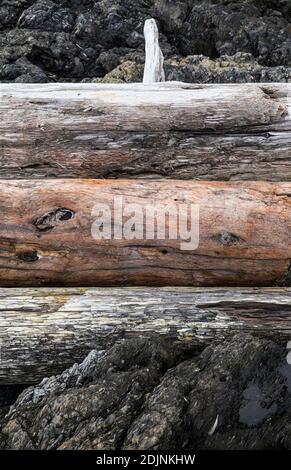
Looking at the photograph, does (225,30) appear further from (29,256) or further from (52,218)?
(29,256)

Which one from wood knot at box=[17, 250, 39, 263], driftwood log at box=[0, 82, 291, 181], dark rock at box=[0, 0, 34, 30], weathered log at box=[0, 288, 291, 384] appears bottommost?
weathered log at box=[0, 288, 291, 384]

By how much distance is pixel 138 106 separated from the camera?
499cm

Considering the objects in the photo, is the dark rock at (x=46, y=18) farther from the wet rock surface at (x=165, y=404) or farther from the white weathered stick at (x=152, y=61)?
the wet rock surface at (x=165, y=404)

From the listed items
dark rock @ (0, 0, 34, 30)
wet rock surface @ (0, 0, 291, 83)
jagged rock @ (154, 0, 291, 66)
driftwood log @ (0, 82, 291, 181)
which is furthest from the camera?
dark rock @ (0, 0, 34, 30)

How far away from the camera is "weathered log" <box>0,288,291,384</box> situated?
3879 mm

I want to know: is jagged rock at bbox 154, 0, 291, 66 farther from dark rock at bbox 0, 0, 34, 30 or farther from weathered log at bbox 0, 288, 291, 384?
weathered log at bbox 0, 288, 291, 384

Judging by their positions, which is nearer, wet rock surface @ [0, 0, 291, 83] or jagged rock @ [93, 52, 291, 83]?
jagged rock @ [93, 52, 291, 83]

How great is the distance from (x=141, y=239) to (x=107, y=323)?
2.21 feet

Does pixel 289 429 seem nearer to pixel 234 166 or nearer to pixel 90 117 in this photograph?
pixel 234 166

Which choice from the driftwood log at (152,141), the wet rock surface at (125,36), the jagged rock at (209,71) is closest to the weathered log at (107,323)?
the driftwood log at (152,141)

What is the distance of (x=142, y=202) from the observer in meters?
4.21

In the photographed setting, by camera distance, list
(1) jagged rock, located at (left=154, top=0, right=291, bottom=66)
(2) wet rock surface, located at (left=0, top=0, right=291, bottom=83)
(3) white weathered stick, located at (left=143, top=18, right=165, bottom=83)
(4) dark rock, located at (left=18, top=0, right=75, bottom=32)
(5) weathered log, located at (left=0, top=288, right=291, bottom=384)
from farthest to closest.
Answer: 1. (4) dark rock, located at (left=18, top=0, right=75, bottom=32)
2. (1) jagged rock, located at (left=154, top=0, right=291, bottom=66)
3. (2) wet rock surface, located at (left=0, top=0, right=291, bottom=83)
4. (3) white weathered stick, located at (left=143, top=18, right=165, bottom=83)
5. (5) weathered log, located at (left=0, top=288, right=291, bottom=384)

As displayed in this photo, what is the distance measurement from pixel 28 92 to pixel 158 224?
2029 millimetres

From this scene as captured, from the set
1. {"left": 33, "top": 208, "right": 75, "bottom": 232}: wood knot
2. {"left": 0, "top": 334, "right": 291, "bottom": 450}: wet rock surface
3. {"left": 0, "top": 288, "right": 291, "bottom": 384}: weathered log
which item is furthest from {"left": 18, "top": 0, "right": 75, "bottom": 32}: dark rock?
{"left": 0, "top": 334, "right": 291, "bottom": 450}: wet rock surface
